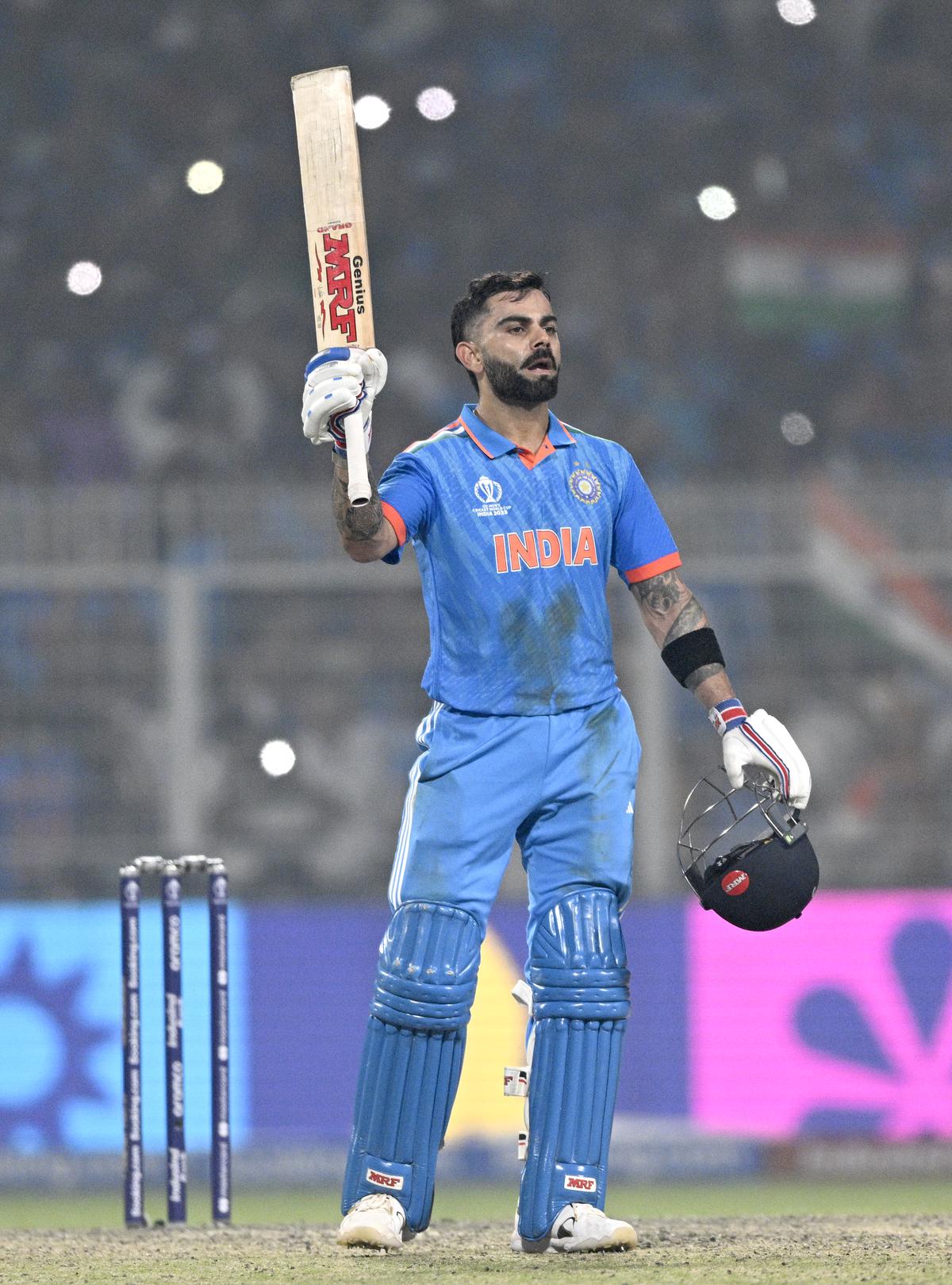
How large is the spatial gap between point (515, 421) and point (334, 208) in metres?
0.53

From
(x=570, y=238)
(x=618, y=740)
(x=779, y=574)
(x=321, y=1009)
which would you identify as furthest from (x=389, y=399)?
(x=618, y=740)

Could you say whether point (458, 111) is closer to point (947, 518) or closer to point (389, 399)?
point (389, 399)

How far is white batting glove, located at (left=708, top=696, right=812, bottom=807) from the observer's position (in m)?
3.82

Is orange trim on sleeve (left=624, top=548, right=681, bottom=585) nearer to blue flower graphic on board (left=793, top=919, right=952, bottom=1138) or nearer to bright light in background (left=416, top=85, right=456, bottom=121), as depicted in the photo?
blue flower graphic on board (left=793, top=919, right=952, bottom=1138)

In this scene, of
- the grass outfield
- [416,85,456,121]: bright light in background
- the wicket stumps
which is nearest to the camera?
the wicket stumps

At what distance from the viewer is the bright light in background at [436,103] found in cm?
1169

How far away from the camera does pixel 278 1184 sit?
743 cm

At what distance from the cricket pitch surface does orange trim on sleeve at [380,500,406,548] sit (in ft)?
4.24

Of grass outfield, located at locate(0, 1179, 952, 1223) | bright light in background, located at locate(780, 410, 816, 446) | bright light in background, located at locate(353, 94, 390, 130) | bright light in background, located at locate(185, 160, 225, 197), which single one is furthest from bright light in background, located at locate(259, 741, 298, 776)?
bright light in background, located at locate(353, 94, 390, 130)

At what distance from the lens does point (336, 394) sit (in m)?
3.55

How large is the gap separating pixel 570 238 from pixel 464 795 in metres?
8.04

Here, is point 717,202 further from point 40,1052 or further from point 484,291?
point 484,291

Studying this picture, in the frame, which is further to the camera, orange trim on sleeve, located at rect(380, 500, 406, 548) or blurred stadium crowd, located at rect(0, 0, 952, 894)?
blurred stadium crowd, located at rect(0, 0, 952, 894)

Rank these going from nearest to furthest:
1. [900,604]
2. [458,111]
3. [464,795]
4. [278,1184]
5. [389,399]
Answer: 1. [464,795]
2. [278,1184]
3. [900,604]
4. [389,399]
5. [458,111]
